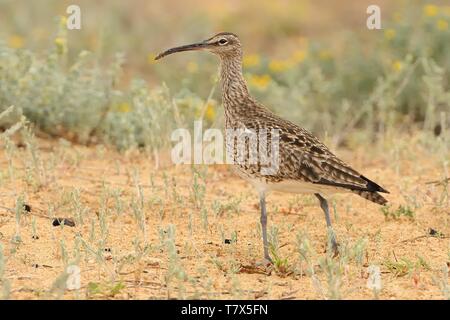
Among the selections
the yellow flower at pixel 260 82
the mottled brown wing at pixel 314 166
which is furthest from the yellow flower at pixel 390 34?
the mottled brown wing at pixel 314 166

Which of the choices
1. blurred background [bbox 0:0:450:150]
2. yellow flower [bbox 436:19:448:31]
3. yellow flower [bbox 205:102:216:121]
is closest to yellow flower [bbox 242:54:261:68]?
blurred background [bbox 0:0:450:150]

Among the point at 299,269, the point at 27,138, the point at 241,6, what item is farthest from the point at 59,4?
the point at 299,269

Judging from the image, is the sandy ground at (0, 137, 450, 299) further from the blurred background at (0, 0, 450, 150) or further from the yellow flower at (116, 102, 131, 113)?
the yellow flower at (116, 102, 131, 113)

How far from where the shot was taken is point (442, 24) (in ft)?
37.5

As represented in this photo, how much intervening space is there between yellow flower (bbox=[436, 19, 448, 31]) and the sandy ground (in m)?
2.71

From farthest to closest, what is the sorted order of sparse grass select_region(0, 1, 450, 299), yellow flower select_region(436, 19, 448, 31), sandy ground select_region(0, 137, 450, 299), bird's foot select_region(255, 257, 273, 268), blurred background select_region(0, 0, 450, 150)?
yellow flower select_region(436, 19, 448, 31) → blurred background select_region(0, 0, 450, 150) → bird's foot select_region(255, 257, 273, 268) → sparse grass select_region(0, 1, 450, 299) → sandy ground select_region(0, 137, 450, 299)

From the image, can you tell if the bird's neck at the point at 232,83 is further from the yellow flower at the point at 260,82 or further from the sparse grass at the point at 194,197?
the yellow flower at the point at 260,82

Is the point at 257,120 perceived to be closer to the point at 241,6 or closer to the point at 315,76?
the point at 315,76

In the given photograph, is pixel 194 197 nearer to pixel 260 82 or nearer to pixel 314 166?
pixel 314 166

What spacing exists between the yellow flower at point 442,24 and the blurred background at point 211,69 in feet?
0.05

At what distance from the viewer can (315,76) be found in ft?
35.4

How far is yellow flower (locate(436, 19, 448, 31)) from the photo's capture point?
37.5 feet

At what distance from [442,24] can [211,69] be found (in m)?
3.09
